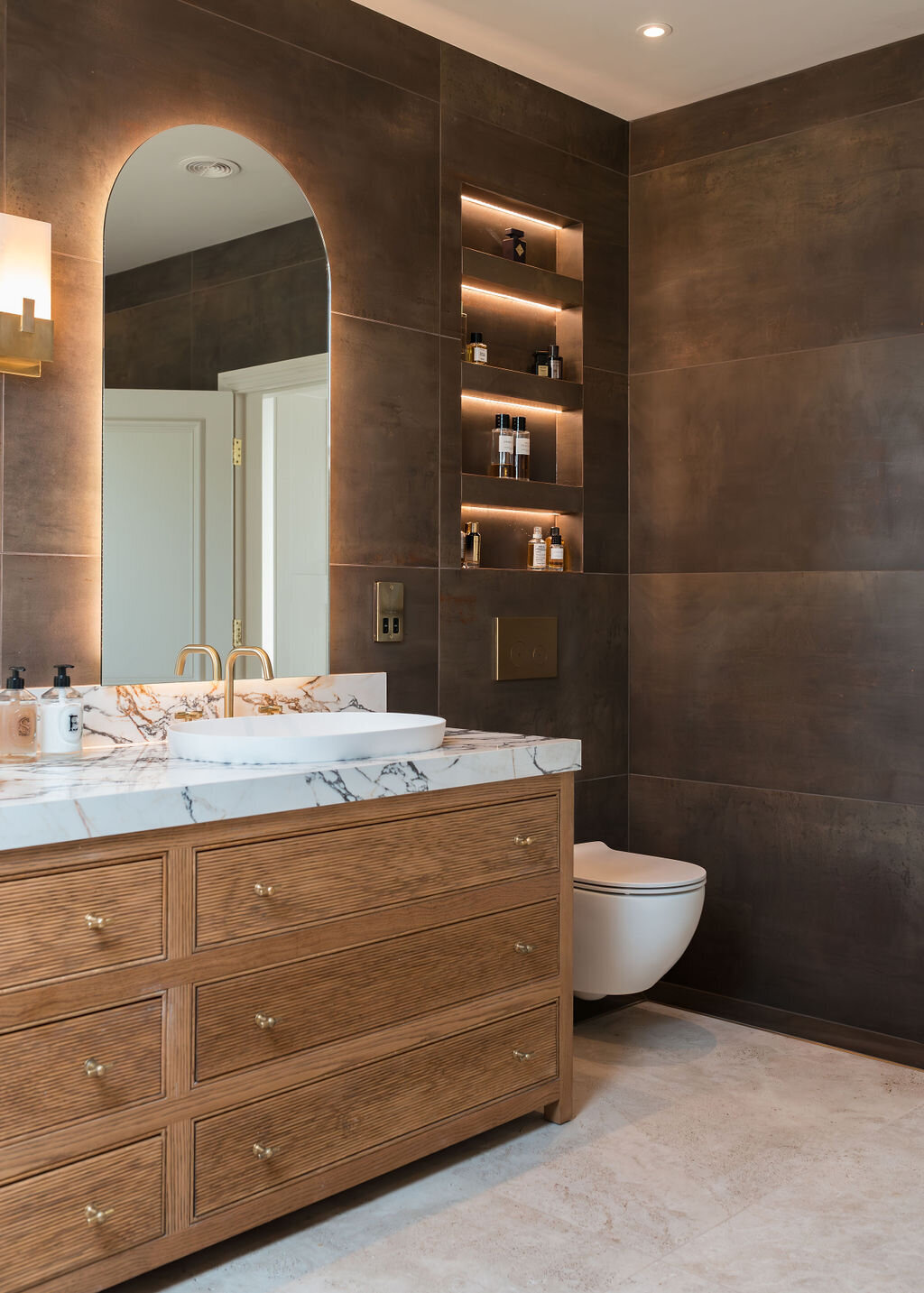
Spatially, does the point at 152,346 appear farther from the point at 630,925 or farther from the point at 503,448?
the point at 630,925

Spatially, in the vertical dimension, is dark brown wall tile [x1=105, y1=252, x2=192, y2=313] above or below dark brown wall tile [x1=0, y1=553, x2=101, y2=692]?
above

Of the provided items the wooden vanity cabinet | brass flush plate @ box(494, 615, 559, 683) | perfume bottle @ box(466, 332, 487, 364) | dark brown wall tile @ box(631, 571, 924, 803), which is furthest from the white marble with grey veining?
dark brown wall tile @ box(631, 571, 924, 803)

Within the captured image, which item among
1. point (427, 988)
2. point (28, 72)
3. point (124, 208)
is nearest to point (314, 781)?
point (427, 988)

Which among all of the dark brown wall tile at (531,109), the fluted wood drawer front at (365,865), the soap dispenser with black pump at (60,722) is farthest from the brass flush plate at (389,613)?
the dark brown wall tile at (531,109)

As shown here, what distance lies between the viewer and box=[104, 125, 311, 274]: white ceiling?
2340 mm

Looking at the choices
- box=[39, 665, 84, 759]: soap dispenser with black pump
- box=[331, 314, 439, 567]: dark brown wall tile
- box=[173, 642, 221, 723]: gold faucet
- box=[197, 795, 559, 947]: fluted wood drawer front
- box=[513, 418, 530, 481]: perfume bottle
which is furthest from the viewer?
box=[513, 418, 530, 481]: perfume bottle

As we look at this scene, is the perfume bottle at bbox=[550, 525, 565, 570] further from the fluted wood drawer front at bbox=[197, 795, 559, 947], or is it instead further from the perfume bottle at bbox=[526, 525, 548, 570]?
the fluted wood drawer front at bbox=[197, 795, 559, 947]

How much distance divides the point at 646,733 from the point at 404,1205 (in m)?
1.67

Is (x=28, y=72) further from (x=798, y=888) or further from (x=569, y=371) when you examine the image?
(x=798, y=888)

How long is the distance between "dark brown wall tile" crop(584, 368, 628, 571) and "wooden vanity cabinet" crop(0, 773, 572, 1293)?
1.11m

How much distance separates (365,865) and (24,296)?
1187mm

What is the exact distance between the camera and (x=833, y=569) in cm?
308

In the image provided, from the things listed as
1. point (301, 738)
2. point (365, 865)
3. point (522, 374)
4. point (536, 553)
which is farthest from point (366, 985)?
point (522, 374)

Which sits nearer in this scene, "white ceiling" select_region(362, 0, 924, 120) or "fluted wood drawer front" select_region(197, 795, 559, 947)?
"fluted wood drawer front" select_region(197, 795, 559, 947)
